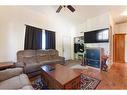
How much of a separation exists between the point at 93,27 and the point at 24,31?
95.3 inches

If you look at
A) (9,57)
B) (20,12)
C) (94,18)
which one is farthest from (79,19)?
(9,57)

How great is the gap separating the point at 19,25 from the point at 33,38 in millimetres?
648

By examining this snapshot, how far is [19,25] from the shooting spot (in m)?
3.47

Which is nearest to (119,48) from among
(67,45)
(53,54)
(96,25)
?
(96,25)

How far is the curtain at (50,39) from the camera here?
3.21 metres

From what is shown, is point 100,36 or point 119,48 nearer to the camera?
point 100,36

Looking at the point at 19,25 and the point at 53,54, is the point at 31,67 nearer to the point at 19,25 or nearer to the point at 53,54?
the point at 53,54

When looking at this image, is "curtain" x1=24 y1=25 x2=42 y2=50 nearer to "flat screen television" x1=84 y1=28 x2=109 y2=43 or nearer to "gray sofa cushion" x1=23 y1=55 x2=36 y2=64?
"gray sofa cushion" x1=23 y1=55 x2=36 y2=64

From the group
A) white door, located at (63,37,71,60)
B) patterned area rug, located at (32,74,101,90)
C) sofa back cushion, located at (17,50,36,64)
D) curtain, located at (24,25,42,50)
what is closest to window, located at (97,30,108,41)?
white door, located at (63,37,71,60)

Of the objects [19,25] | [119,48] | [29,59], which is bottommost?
[29,59]

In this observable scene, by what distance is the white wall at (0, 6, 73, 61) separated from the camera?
321cm

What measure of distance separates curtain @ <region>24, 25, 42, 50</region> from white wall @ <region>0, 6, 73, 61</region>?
0.43 feet

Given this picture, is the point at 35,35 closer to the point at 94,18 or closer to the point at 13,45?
the point at 13,45

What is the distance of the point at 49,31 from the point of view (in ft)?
10.7
